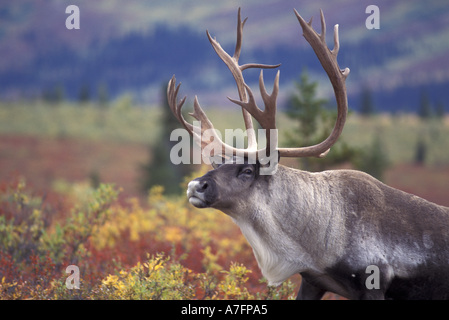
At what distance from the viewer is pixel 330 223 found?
4754 millimetres

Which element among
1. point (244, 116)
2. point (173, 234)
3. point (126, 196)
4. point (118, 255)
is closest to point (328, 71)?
point (244, 116)

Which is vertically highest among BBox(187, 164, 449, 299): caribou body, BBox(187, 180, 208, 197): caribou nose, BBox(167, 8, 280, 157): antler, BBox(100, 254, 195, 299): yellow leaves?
BBox(167, 8, 280, 157): antler

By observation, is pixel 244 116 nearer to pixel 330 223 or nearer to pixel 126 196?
pixel 330 223

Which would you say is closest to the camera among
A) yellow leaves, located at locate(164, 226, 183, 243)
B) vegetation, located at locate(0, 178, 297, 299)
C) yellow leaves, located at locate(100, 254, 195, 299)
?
yellow leaves, located at locate(100, 254, 195, 299)

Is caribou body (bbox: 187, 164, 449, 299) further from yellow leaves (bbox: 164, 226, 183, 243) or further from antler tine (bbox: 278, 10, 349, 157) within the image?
yellow leaves (bbox: 164, 226, 183, 243)

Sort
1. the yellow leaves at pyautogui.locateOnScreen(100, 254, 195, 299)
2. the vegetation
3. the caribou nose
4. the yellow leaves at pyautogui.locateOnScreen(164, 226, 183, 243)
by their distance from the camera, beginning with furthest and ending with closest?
the yellow leaves at pyautogui.locateOnScreen(164, 226, 183, 243) → the vegetation → the yellow leaves at pyautogui.locateOnScreen(100, 254, 195, 299) → the caribou nose

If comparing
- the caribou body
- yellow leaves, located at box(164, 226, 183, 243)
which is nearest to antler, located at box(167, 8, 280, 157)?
the caribou body

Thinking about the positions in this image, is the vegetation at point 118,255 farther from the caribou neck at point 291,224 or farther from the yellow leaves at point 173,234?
the caribou neck at point 291,224

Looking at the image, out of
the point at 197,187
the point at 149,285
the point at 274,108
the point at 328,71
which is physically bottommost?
the point at 149,285

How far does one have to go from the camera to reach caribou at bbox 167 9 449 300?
4.62 m

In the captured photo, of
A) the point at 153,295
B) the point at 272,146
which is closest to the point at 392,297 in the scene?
the point at 272,146

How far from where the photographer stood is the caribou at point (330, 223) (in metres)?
4.62

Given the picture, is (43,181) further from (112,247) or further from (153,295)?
(153,295)

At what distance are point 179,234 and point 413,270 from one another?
5.52m
